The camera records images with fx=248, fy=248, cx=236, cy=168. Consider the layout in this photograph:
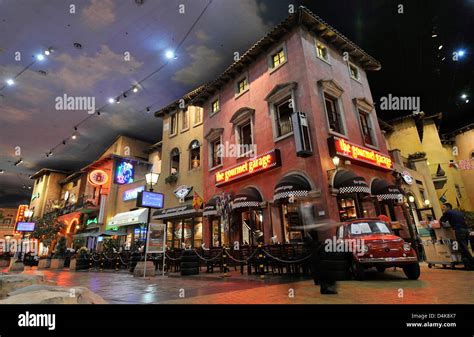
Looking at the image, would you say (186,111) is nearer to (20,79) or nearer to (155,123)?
(155,123)

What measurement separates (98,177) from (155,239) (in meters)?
18.7

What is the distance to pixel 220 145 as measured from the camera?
54.7ft

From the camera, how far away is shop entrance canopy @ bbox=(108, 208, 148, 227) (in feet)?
68.3

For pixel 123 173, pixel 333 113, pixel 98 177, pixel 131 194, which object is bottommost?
pixel 131 194

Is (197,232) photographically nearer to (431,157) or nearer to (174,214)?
(174,214)

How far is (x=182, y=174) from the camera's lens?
759 inches

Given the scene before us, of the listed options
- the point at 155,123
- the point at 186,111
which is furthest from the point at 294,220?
the point at 155,123

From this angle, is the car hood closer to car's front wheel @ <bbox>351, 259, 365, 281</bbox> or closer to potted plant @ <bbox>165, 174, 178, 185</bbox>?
car's front wheel @ <bbox>351, 259, 365, 281</bbox>

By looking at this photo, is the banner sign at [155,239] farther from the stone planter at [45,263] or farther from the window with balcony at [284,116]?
the stone planter at [45,263]

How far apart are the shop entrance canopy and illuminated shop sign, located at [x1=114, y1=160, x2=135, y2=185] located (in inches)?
136

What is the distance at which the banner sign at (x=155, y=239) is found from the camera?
10.2 metres

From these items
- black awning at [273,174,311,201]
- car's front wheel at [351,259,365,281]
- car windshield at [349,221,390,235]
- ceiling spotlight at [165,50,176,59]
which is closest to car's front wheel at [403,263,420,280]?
car windshield at [349,221,390,235]

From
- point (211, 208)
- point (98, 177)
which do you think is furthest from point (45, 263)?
point (211, 208)

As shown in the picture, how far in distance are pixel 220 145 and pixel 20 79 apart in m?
14.2
